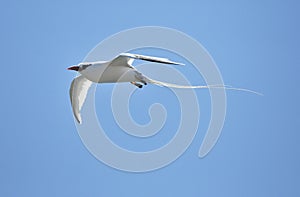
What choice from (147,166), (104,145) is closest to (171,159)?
(147,166)

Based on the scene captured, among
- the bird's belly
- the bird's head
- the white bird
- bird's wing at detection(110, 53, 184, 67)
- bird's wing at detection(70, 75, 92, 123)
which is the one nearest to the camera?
bird's wing at detection(110, 53, 184, 67)

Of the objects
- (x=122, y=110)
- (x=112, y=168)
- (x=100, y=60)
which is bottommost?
(x=112, y=168)

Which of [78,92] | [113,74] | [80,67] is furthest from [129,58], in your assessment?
[78,92]

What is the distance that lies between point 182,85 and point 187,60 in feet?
2.34

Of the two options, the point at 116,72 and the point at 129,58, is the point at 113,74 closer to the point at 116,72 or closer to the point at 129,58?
the point at 116,72

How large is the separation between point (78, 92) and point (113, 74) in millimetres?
3131

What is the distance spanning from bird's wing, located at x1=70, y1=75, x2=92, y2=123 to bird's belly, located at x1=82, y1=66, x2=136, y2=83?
7.88 feet

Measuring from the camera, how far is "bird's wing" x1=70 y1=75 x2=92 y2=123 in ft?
57.4

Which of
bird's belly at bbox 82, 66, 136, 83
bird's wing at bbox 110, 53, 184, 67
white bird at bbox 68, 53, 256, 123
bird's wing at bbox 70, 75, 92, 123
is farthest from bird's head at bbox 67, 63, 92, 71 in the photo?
bird's wing at bbox 70, 75, 92, 123

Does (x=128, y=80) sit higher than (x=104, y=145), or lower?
higher

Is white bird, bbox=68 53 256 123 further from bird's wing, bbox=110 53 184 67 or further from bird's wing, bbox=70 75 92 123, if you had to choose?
bird's wing, bbox=70 75 92 123

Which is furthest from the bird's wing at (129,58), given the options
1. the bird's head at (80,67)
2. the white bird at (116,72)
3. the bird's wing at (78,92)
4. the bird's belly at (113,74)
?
the bird's wing at (78,92)

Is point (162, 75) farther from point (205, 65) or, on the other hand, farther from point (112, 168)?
point (112, 168)

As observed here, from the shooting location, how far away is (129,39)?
1533 centimetres
